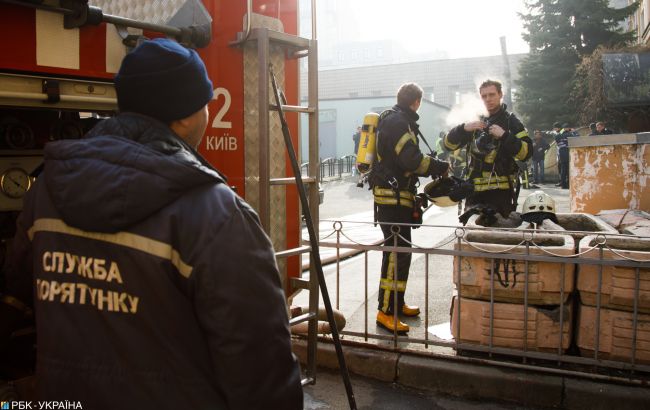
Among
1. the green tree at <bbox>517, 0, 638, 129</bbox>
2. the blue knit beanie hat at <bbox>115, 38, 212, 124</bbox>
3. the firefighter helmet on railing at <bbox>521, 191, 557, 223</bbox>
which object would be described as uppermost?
the green tree at <bbox>517, 0, 638, 129</bbox>

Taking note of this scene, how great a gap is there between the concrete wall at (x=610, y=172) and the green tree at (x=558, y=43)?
61.9 feet

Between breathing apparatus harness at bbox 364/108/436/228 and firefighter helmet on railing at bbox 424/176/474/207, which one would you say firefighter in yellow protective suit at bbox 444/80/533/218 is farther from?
breathing apparatus harness at bbox 364/108/436/228

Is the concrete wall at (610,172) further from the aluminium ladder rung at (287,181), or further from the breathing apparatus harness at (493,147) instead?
the aluminium ladder rung at (287,181)

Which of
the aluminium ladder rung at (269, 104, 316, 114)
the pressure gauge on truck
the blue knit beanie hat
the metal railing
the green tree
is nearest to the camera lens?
the blue knit beanie hat

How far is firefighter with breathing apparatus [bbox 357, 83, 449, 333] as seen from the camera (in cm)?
504

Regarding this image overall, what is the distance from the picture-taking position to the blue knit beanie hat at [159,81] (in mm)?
1605

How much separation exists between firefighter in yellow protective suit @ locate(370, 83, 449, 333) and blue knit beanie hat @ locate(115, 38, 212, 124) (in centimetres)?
350

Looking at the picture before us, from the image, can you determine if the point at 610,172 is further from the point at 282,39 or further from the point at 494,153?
the point at 282,39

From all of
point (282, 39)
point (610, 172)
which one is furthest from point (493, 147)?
point (610, 172)

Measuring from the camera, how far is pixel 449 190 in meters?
5.47

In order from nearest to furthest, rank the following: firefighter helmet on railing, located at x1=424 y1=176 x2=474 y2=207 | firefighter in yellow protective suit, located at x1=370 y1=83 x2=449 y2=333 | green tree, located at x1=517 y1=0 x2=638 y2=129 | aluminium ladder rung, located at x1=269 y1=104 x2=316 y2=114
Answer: aluminium ladder rung, located at x1=269 y1=104 x2=316 y2=114 < firefighter in yellow protective suit, located at x1=370 y1=83 x2=449 y2=333 < firefighter helmet on railing, located at x1=424 y1=176 x2=474 y2=207 < green tree, located at x1=517 y1=0 x2=638 y2=129

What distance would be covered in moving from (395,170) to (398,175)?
0.05 m

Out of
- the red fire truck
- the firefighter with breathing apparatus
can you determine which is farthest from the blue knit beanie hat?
the firefighter with breathing apparatus

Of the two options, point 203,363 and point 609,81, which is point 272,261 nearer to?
point 203,363
